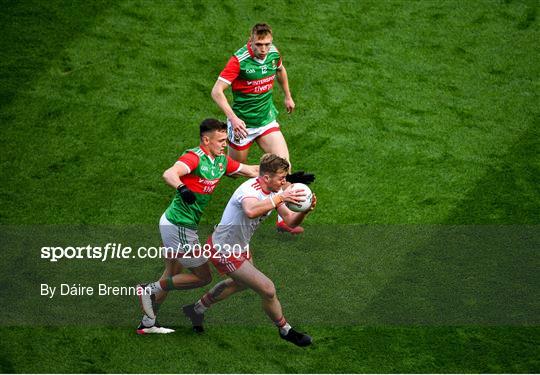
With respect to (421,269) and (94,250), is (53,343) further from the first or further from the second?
(421,269)

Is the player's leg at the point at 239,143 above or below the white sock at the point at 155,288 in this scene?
above

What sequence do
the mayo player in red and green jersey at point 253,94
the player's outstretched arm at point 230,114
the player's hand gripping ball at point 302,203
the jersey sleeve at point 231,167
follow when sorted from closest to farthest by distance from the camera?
the player's hand gripping ball at point 302,203
the jersey sleeve at point 231,167
the player's outstretched arm at point 230,114
the mayo player in red and green jersey at point 253,94

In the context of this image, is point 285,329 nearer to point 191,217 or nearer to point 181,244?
point 181,244

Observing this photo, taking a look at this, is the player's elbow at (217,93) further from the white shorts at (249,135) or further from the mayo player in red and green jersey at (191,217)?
the mayo player in red and green jersey at (191,217)

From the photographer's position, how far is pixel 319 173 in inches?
485

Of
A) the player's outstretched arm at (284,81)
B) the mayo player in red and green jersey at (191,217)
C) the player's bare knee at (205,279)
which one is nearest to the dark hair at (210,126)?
the mayo player in red and green jersey at (191,217)

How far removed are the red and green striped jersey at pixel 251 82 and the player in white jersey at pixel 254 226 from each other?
1989 mm

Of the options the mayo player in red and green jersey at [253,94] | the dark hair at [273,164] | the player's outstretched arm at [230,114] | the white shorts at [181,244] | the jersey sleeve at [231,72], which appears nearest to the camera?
the dark hair at [273,164]

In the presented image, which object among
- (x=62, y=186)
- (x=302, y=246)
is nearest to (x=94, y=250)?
(x=62, y=186)

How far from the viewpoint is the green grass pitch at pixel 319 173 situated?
9727mm

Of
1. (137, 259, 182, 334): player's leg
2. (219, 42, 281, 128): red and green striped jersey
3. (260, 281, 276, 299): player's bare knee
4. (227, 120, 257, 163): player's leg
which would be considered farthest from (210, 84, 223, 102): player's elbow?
(260, 281, 276, 299): player's bare knee

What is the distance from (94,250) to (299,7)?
5694mm

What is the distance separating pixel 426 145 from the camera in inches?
504

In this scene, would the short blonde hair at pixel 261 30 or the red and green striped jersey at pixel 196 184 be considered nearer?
the red and green striped jersey at pixel 196 184
